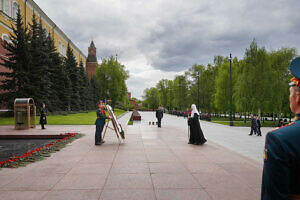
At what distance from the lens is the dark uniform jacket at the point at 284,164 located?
54.8 inches

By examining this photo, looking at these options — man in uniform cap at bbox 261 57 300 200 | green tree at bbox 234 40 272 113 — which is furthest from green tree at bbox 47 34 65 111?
man in uniform cap at bbox 261 57 300 200

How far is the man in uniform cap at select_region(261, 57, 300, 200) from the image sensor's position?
1.39 meters

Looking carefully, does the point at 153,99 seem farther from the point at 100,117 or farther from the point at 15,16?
the point at 100,117

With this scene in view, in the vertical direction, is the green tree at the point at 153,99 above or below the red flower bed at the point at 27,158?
above

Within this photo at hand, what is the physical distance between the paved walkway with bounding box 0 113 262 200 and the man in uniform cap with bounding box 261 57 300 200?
9.52 ft

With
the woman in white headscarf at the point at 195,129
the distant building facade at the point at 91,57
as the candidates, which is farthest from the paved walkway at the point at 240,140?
the distant building facade at the point at 91,57

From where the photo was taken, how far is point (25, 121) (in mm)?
16438

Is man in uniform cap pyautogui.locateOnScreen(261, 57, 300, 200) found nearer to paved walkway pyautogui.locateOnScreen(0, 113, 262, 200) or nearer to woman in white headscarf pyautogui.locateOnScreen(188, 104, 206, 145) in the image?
paved walkway pyautogui.locateOnScreen(0, 113, 262, 200)

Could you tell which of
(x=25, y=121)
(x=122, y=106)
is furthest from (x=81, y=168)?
(x=122, y=106)

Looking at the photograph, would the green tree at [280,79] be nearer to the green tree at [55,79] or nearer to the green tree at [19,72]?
the green tree at [19,72]

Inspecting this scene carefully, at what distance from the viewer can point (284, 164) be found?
4.58 ft

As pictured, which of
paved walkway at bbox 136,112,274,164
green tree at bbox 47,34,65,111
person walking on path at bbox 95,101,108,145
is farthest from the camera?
green tree at bbox 47,34,65,111

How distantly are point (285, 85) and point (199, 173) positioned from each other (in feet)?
83.6

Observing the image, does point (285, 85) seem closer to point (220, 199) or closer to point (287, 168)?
point (220, 199)
